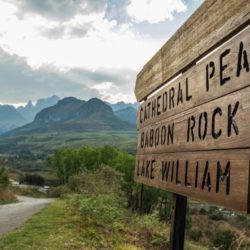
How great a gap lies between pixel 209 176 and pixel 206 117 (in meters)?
0.35

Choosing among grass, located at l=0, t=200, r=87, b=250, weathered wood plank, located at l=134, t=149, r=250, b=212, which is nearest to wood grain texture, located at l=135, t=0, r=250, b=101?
weathered wood plank, located at l=134, t=149, r=250, b=212

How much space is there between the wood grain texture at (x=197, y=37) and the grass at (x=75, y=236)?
15.8ft

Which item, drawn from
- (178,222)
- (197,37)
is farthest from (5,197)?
(197,37)

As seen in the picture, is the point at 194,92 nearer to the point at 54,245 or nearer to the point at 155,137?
the point at 155,137

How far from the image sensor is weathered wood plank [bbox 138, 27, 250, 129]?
2.14 metres

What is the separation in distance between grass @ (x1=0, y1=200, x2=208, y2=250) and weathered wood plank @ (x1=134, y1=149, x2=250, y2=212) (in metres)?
4.99

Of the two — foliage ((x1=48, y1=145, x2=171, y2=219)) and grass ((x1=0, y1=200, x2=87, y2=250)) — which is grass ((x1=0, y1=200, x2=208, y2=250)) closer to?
grass ((x1=0, y1=200, x2=87, y2=250))

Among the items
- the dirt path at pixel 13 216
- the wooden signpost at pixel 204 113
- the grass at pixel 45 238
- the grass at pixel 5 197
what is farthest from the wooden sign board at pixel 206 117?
the grass at pixel 5 197

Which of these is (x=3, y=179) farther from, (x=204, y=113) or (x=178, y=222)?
(x=204, y=113)

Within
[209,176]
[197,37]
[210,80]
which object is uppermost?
[197,37]

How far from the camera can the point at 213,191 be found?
2.33 metres

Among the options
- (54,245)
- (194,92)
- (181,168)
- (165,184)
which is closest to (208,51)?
(194,92)

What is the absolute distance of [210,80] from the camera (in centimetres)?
253

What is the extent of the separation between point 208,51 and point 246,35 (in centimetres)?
51
